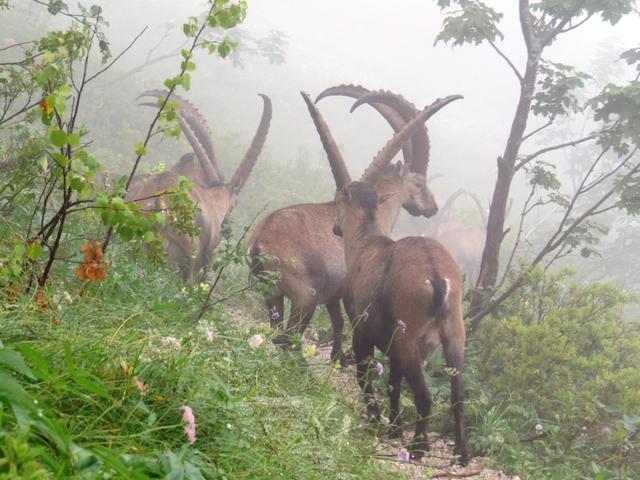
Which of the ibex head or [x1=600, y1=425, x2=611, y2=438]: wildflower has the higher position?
the ibex head

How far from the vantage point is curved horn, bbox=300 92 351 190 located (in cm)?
592

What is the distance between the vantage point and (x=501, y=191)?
6633 millimetres

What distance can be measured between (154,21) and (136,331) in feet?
159

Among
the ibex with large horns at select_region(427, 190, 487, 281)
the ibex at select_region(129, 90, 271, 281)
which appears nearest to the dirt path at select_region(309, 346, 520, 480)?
the ibex at select_region(129, 90, 271, 281)

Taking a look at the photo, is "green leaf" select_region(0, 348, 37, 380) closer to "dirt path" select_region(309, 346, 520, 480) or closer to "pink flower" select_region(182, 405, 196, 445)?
"pink flower" select_region(182, 405, 196, 445)

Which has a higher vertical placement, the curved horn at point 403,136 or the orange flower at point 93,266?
the curved horn at point 403,136

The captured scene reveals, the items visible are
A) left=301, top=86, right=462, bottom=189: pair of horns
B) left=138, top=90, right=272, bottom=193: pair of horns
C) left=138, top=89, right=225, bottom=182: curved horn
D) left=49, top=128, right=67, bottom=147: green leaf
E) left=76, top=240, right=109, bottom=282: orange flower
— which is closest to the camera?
left=49, top=128, right=67, bottom=147: green leaf

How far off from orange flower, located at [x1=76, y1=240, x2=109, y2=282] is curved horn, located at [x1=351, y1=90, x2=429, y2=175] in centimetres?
433

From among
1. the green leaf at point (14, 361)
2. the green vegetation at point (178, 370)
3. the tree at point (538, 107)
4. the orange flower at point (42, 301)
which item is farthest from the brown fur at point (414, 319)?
the green leaf at point (14, 361)

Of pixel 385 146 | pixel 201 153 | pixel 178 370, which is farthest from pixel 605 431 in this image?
pixel 201 153

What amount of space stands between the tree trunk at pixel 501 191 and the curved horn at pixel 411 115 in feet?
2.77

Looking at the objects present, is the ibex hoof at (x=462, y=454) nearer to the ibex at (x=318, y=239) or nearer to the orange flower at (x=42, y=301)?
the ibex at (x=318, y=239)

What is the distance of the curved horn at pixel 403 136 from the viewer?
5941 mm

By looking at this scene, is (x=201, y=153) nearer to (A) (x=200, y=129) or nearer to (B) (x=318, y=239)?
(A) (x=200, y=129)
